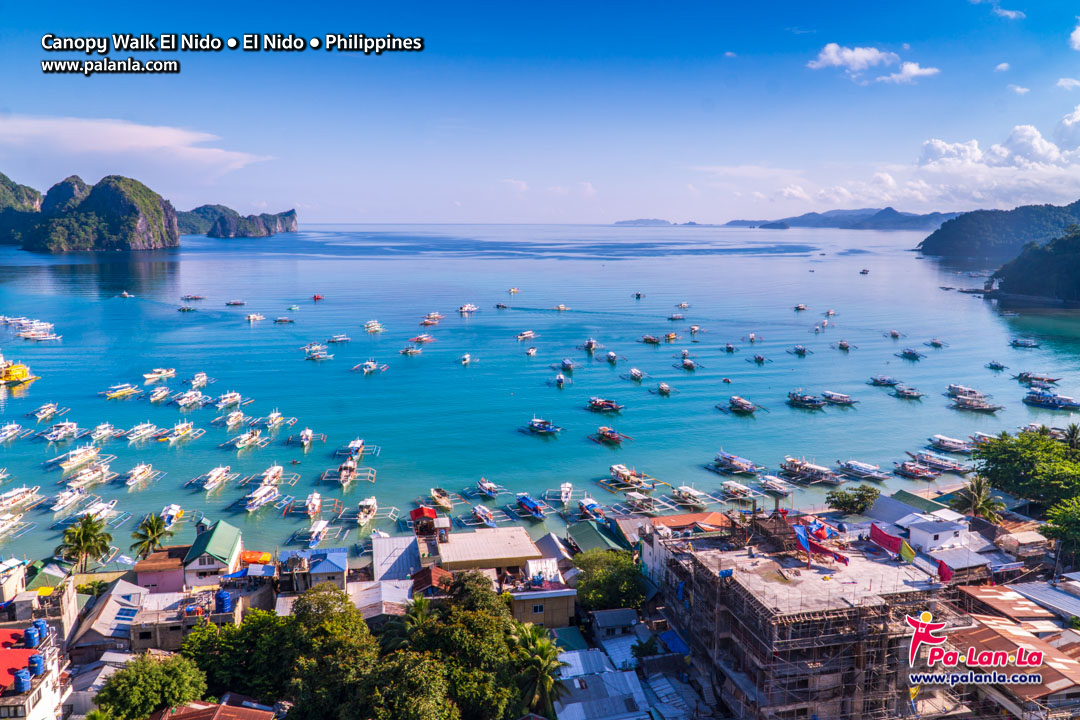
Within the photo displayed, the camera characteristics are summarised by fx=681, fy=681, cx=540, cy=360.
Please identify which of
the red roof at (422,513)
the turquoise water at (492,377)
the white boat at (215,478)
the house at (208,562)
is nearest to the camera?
the house at (208,562)

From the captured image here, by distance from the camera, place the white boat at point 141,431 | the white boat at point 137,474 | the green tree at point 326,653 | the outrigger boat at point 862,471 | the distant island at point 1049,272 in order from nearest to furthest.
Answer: the green tree at point 326,653 < the white boat at point 137,474 < the outrigger boat at point 862,471 < the white boat at point 141,431 < the distant island at point 1049,272

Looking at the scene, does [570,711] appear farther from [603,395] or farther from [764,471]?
[603,395]

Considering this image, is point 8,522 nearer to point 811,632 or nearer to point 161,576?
point 161,576

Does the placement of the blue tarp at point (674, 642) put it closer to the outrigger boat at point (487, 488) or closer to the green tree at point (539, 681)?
the green tree at point (539, 681)

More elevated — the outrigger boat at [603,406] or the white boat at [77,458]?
the outrigger boat at [603,406]

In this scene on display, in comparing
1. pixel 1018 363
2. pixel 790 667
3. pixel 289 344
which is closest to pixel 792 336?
pixel 1018 363

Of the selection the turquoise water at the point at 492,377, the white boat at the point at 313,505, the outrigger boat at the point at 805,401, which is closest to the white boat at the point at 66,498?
the turquoise water at the point at 492,377

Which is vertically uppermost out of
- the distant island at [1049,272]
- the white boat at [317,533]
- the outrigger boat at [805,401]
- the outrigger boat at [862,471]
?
the distant island at [1049,272]

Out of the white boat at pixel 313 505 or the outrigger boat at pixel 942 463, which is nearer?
the white boat at pixel 313 505

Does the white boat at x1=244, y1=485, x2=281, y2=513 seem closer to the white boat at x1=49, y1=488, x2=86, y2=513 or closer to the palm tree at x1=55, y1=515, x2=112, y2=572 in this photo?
the palm tree at x1=55, y1=515, x2=112, y2=572
